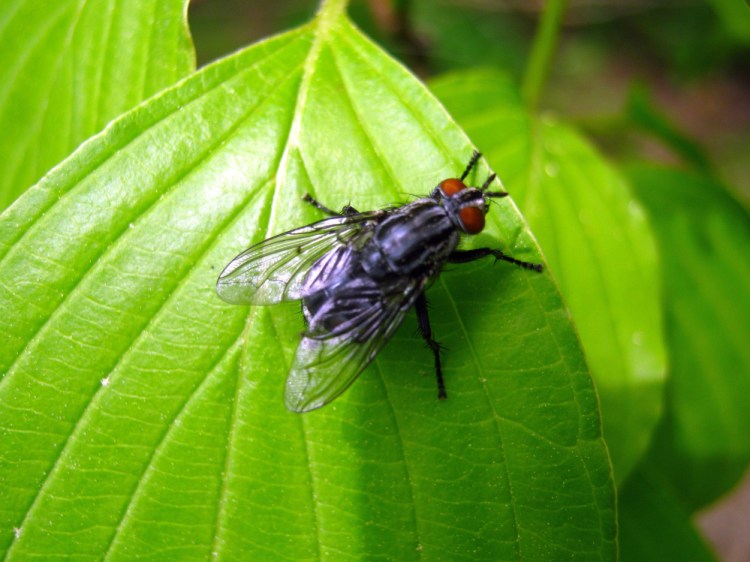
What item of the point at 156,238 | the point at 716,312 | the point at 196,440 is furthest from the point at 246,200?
the point at 716,312

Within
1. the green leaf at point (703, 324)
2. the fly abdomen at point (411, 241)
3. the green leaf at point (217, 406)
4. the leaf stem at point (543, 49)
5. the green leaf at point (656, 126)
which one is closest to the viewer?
the green leaf at point (217, 406)

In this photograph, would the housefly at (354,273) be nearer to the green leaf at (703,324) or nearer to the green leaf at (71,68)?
the green leaf at (71,68)

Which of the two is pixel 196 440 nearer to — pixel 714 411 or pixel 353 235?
pixel 353 235

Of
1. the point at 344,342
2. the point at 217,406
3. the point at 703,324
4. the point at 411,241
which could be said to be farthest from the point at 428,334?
the point at 703,324

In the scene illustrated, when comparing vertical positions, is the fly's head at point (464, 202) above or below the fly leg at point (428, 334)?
above

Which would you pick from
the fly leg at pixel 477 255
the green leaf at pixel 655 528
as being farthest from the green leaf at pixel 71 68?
the green leaf at pixel 655 528

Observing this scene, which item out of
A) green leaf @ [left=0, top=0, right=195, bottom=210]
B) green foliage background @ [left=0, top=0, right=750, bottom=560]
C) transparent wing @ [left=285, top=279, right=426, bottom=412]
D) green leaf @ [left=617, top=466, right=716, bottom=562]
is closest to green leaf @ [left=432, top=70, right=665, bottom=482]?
green leaf @ [left=617, top=466, right=716, bottom=562]

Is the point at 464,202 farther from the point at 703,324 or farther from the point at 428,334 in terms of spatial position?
the point at 703,324

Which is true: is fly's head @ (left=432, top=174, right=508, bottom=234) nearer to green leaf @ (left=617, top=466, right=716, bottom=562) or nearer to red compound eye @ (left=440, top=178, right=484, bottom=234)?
red compound eye @ (left=440, top=178, right=484, bottom=234)
